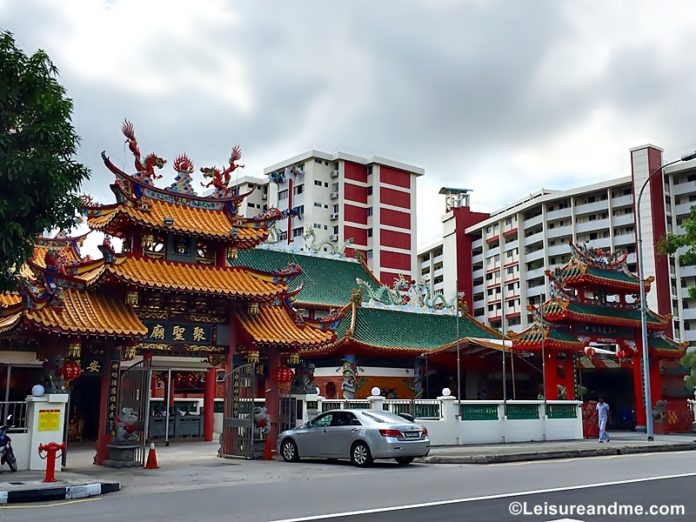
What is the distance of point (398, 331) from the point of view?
105 feet

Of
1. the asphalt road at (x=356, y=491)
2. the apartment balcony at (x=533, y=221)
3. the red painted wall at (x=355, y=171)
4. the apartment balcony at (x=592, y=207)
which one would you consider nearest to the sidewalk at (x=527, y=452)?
the asphalt road at (x=356, y=491)

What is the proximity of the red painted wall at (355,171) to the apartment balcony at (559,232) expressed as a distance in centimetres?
2045

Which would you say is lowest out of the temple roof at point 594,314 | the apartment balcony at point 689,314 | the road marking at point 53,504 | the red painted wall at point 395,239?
the road marking at point 53,504

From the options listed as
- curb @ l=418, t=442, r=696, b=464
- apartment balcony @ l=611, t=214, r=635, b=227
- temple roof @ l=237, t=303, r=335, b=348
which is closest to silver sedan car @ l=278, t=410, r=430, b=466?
curb @ l=418, t=442, r=696, b=464

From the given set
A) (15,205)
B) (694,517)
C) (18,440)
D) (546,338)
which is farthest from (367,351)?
(694,517)

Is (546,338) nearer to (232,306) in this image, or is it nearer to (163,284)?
(232,306)

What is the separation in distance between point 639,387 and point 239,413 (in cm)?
2066

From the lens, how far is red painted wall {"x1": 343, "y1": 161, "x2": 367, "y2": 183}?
80125 mm

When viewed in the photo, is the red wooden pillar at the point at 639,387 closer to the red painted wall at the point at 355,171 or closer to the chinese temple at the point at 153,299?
the chinese temple at the point at 153,299

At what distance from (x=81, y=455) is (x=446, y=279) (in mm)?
73625

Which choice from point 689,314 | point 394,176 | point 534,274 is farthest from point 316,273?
point 534,274

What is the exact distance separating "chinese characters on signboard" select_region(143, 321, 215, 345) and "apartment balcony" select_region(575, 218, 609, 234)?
200 feet

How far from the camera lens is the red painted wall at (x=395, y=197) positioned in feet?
265

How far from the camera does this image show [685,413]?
112ft
